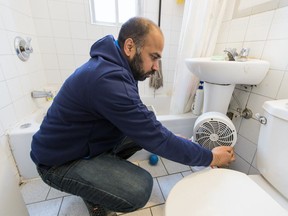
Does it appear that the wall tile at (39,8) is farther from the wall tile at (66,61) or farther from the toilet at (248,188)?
the toilet at (248,188)

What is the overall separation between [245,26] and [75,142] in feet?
4.19

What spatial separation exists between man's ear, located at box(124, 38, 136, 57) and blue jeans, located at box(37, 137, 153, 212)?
0.52 metres

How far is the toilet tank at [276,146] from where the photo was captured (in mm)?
626

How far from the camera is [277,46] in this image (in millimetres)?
879

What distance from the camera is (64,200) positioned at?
1039 mm

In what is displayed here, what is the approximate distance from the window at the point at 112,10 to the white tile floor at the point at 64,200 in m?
1.71

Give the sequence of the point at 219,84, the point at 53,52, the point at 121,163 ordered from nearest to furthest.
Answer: the point at 121,163, the point at 219,84, the point at 53,52

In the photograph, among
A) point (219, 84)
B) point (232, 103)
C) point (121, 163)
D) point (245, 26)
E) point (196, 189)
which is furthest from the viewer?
point (232, 103)

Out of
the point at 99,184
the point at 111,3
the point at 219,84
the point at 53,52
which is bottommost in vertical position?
the point at 99,184

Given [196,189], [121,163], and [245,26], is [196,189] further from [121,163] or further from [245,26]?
[245,26]

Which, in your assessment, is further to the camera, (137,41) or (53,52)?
(53,52)

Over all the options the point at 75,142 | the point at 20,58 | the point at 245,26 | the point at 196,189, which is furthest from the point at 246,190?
the point at 20,58

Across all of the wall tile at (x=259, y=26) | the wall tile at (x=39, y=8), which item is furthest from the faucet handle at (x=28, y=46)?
the wall tile at (x=259, y=26)

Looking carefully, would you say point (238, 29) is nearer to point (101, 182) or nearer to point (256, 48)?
point (256, 48)
